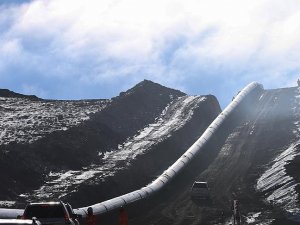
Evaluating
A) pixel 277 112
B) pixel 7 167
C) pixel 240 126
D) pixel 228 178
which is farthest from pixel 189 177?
pixel 277 112

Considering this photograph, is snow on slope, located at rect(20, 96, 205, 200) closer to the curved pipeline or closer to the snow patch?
the curved pipeline

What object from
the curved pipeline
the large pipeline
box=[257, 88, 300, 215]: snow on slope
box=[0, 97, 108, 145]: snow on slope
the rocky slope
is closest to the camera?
the large pipeline

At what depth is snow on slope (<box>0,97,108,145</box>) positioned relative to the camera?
210 ft

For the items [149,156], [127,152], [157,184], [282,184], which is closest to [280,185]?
[282,184]

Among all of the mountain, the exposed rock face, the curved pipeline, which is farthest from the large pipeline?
the exposed rock face

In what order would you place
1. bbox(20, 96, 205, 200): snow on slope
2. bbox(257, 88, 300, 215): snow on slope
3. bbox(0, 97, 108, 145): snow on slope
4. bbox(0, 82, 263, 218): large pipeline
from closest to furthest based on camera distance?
bbox(0, 82, 263, 218): large pipeline < bbox(257, 88, 300, 215): snow on slope < bbox(20, 96, 205, 200): snow on slope < bbox(0, 97, 108, 145): snow on slope

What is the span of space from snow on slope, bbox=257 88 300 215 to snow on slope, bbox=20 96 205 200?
14952mm

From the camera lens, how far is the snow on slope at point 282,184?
42.1 metres

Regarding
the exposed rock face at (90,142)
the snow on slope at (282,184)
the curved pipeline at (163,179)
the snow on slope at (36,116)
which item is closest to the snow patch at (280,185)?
the snow on slope at (282,184)

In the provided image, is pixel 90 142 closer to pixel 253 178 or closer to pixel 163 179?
pixel 163 179

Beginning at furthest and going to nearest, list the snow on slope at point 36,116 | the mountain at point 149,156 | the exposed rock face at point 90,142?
the snow on slope at point 36,116
the exposed rock face at point 90,142
the mountain at point 149,156

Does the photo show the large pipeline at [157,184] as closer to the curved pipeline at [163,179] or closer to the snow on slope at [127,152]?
the curved pipeline at [163,179]

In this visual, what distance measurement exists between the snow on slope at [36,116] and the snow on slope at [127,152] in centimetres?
750

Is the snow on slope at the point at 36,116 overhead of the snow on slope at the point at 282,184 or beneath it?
overhead
